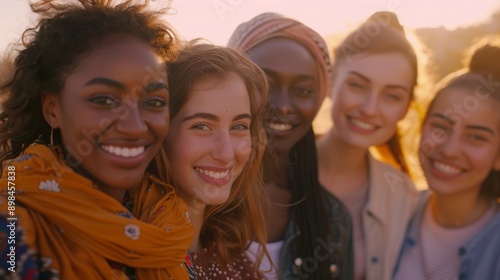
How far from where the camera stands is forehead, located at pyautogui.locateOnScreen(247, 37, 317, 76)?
9.97 feet

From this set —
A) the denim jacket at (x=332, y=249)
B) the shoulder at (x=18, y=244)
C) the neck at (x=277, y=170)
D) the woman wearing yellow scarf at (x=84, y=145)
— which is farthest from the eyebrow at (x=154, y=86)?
the denim jacket at (x=332, y=249)

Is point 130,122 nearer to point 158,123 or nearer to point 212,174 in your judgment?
point 158,123

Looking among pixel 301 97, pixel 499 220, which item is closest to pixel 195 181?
pixel 301 97

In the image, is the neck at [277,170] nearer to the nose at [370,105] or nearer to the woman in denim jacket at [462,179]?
the nose at [370,105]

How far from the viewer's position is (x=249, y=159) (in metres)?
2.77

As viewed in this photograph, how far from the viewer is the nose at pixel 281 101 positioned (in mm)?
3000

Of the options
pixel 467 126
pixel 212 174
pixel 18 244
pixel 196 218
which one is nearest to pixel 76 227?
pixel 18 244

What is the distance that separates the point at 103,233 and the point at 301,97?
5.31 feet

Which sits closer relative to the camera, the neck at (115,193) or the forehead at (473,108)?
the neck at (115,193)

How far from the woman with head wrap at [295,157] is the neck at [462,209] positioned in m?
0.61

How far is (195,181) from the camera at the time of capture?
2.41 m

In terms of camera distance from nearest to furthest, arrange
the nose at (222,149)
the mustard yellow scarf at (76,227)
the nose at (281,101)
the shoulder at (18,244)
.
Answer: the shoulder at (18,244) → the mustard yellow scarf at (76,227) → the nose at (222,149) → the nose at (281,101)

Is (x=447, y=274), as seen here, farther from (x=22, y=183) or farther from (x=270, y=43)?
(x=22, y=183)

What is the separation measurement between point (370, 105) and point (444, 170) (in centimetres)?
59
